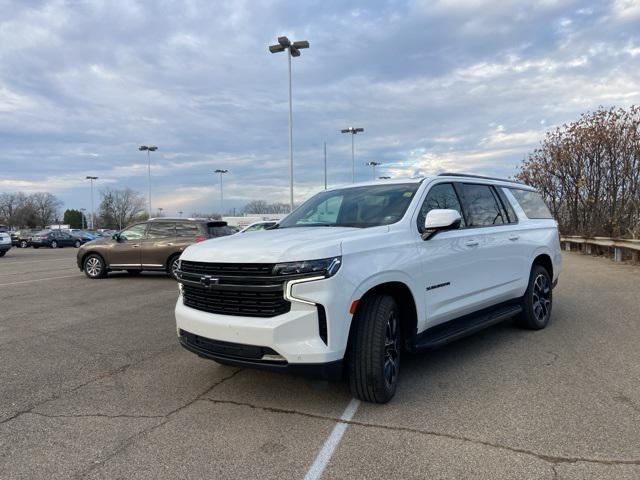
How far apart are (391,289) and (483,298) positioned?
165 cm

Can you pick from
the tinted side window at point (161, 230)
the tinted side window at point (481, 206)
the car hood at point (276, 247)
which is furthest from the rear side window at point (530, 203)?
the tinted side window at point (161, 230)

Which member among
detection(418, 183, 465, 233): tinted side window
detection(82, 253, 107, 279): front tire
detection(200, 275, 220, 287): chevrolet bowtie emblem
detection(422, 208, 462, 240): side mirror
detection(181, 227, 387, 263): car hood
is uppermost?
detection(418, 183, 465, 233): tinted side window

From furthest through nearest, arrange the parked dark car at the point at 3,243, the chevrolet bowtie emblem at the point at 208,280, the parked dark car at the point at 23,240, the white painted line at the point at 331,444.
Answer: the parked dark car at the point at 23,240, the parked dark car at the point at 3,243, the chevrolet bowtie emblem at the point at 208,280, the white painted line at the point at 331,444

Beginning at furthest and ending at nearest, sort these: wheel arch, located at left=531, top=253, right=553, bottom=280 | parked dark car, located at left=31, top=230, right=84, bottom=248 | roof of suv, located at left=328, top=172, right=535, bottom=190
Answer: parked dark car, located at left=31, top=230, right=84, bottom=248
wheel arch, located at left=531, top=253, right=553, bottom=280
roof of suv, located at left=328, top=172, right=535, bottom=190

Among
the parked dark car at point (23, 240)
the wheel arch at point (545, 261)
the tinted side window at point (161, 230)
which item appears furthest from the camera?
the parked dark car at point (23, 240)

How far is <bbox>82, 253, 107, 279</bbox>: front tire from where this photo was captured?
1334 centimetres

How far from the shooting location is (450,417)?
3.76 m

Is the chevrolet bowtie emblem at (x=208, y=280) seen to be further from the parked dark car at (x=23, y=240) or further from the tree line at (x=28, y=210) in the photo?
the tree line at (x=28, y=210)

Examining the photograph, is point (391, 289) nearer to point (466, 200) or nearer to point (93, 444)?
point (466, 200)

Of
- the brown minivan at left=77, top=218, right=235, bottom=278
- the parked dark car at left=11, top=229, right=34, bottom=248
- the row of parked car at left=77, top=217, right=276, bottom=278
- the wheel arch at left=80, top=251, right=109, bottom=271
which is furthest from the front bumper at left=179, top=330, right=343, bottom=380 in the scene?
the parked dark car at left=11, top=229, right=34, bottom=248

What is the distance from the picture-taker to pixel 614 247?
17031mm

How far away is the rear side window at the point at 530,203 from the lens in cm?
675

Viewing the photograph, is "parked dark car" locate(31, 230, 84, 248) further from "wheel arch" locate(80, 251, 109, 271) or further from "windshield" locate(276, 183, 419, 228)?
"windshield" locate(276, 183, 419, 228)

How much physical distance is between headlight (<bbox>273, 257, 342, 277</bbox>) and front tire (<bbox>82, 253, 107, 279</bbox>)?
11.2 metres
